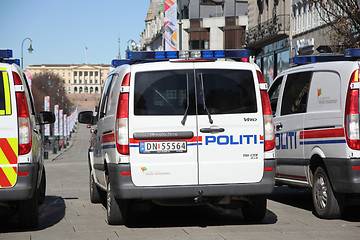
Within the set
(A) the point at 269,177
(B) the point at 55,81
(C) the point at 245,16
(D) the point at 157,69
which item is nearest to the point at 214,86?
(D) the point at 157,69

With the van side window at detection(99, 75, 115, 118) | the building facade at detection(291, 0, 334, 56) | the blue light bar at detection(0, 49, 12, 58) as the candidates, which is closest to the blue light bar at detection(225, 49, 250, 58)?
the van side window at detection(99, 75, 115, 118)

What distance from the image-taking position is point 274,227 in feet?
29.1

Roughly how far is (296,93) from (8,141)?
4.23 metres

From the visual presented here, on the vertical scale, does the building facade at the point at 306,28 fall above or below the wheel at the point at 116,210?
above

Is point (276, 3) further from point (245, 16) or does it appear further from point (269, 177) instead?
point (269, 177)

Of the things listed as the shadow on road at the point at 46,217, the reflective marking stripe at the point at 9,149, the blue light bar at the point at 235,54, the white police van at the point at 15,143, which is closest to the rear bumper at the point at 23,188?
the white police van at the point at 15,143

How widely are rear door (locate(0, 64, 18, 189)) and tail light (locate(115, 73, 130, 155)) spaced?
3.67 ft

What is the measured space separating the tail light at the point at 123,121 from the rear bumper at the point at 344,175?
255cm

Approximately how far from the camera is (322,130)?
31.3 ft

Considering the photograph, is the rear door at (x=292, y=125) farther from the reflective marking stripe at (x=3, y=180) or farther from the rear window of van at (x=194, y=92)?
the reflective marking stripe at (x=3, y=180)

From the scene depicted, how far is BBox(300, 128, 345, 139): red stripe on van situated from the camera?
9.09 metres

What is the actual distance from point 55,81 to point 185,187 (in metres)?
150

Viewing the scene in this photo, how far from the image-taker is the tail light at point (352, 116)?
29.0 feet

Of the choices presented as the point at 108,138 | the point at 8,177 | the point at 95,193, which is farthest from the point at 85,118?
the point at 8,177
